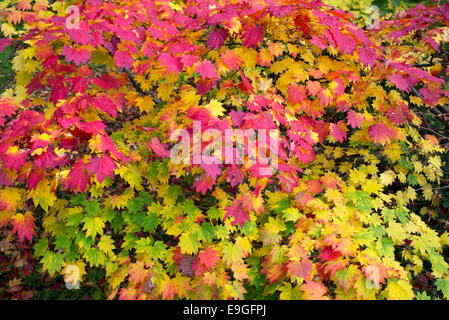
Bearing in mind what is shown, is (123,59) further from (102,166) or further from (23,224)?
(23,224)

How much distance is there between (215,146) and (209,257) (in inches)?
39.8

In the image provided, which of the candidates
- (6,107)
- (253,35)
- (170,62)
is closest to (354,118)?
(253,35)

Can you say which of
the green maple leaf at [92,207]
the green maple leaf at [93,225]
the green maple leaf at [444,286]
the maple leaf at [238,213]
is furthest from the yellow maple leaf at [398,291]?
the green maple leaf at [92,207]

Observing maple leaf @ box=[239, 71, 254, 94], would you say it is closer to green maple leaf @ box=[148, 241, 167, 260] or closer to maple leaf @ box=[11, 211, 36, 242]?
green maple leaf @ box=[148, 241, 167, 260]

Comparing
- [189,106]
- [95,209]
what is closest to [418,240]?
[189,106]

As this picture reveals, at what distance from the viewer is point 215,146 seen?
2311 millimetres

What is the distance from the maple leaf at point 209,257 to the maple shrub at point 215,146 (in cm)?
1

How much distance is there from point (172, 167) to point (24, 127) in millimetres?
1148

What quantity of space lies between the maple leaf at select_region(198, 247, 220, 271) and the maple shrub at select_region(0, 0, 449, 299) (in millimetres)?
12

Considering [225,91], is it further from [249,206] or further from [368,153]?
[368,153]

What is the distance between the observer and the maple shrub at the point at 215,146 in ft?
7.76

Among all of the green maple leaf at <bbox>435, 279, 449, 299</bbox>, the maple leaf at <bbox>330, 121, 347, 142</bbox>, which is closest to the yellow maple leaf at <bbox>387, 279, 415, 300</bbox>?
the green maple leaf at <bbox>435, 279, 449, 299</bbox>

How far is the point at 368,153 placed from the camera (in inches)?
149

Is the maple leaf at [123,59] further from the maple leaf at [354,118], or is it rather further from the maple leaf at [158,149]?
the maple leaf at [354,118]
